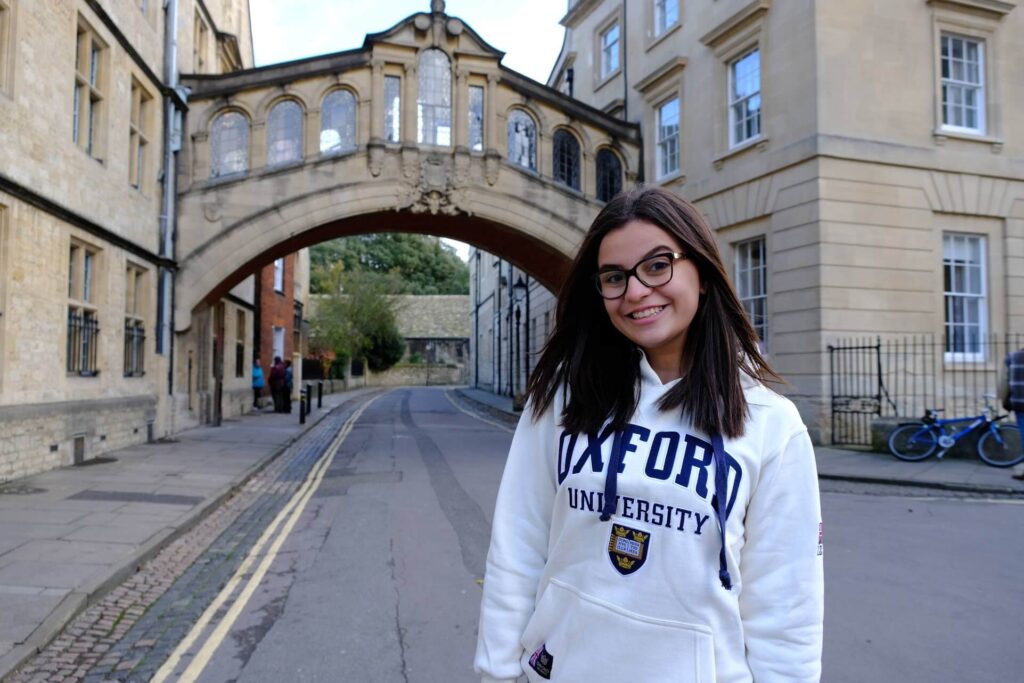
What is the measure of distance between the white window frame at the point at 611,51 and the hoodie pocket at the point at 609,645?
21659 millimetres

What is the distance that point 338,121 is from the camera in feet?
57.8

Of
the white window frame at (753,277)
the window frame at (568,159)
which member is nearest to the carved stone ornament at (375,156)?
the window frame at (568,159)

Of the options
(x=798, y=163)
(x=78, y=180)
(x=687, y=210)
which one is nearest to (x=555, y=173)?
(x=798, y=163)

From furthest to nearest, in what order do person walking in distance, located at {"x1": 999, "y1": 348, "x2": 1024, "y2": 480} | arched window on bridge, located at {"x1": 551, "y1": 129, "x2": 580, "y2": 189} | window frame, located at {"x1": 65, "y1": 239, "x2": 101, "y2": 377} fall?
arched window on bridge, located at {"x1": 551, "y1": 129, "x2": 580, "y2": 189}, window frame, located at {"x1": 65, "y1": 239, "x2": 101, "y2": 377}, person walking in distance, located at {"x1": 999, "y1": 348, "x2": 1024, "y2": 480}

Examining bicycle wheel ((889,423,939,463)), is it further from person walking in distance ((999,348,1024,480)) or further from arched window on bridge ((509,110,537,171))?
arched window on bridge ((509,110,537,171))

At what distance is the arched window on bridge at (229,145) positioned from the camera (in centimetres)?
1681

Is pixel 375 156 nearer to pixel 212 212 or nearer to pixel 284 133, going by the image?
pixel 284 133

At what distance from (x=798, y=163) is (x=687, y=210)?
14.1 metres

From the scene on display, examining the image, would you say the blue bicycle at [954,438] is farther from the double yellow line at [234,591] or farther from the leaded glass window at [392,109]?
the leaded glass window at [392,109]

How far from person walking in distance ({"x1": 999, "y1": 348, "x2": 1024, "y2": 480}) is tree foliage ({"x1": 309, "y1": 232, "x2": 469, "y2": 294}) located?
56.7 m

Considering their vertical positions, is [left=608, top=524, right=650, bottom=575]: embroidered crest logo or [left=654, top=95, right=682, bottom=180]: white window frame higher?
[left=654, top=95, right=682, bottom=180]: white window frame

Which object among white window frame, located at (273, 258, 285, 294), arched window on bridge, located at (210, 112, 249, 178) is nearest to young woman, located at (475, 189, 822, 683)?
arched window on bridge, located at (210, 112, 249, 178)

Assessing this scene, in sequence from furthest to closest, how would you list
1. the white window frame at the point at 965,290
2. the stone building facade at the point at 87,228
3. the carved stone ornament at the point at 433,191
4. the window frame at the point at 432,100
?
the window frame at the point at 432,100 < the carved stone ornament at the point at 433,191 < the white window frame at the point at 965,290 < the stone building facade at the point at 87,228

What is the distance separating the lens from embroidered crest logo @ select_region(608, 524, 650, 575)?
5.11 ft
